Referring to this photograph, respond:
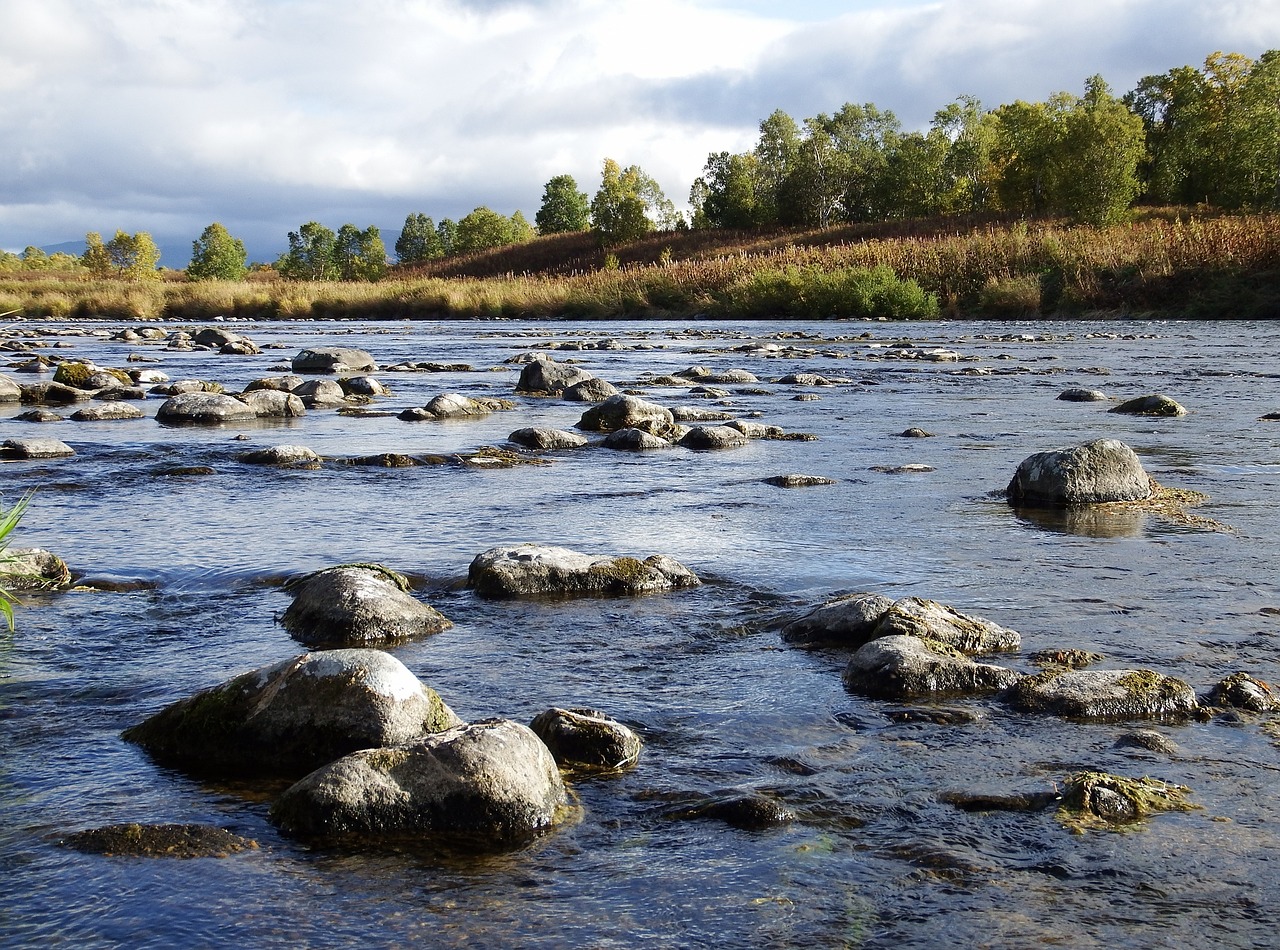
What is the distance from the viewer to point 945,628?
377cm

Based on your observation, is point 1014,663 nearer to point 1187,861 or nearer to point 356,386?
point 1187,861

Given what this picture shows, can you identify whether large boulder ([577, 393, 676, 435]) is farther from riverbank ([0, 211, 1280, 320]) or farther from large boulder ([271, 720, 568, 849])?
riverbank ([0, 211, 1280, 320])

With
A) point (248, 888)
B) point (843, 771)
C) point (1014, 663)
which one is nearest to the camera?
point (248, 888)

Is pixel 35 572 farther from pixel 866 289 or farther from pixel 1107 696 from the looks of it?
pixel 866 289

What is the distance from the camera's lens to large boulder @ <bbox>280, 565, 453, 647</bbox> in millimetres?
3930

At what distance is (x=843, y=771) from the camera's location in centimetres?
289

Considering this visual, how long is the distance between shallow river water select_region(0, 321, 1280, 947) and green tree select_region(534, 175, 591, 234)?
98947 mm

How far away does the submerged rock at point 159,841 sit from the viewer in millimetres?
2471

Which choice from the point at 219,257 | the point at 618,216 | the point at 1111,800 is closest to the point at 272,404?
the point at 1111,800

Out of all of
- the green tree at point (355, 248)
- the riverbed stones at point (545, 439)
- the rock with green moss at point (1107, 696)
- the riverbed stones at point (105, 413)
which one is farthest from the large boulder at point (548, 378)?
the green tree at point (355, 248)

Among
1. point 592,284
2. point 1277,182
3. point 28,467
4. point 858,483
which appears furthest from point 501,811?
point 1277,182

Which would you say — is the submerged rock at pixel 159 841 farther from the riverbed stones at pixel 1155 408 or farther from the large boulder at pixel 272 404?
the riverbed stones at pixel 1155 408

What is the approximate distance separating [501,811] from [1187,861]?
142 cm

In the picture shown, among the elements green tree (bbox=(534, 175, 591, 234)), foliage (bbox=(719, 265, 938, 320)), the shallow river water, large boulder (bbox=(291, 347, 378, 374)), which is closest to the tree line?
green tree (bbox=(534, 175, 591, 234))
